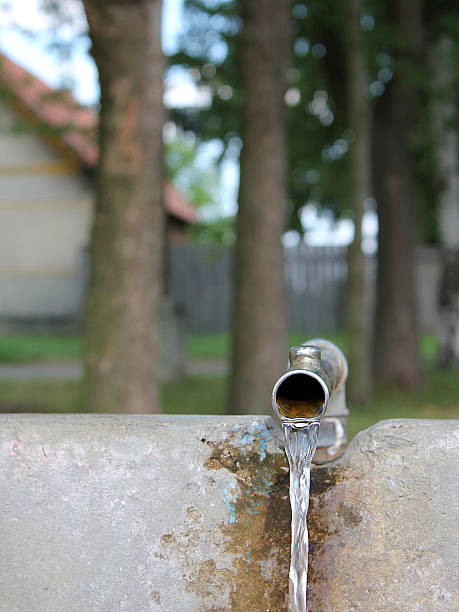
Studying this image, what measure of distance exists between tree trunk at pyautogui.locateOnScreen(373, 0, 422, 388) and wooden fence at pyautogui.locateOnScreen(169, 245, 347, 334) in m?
6.54

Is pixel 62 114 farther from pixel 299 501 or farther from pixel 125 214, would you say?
pixel 299 501

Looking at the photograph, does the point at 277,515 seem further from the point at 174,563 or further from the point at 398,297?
the point at 398,297

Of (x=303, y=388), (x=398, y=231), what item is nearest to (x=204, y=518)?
(x=303, y=388)

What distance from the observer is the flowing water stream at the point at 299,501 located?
1936 millimetres

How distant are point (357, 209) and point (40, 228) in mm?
10357

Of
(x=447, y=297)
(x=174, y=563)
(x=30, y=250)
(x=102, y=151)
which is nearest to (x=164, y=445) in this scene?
(x=174, y=563)

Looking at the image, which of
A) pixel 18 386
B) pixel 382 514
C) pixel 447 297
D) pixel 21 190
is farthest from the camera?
pixel 21 190

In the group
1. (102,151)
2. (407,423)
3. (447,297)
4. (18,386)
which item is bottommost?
(18,386)

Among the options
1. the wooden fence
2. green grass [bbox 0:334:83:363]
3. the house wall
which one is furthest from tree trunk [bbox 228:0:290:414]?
the house wall

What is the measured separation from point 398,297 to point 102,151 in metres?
5.22

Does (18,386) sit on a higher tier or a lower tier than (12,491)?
lower

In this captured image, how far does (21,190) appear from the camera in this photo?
54.9 ft

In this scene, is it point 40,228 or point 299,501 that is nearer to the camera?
point 299,501

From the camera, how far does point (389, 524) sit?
1.97m
